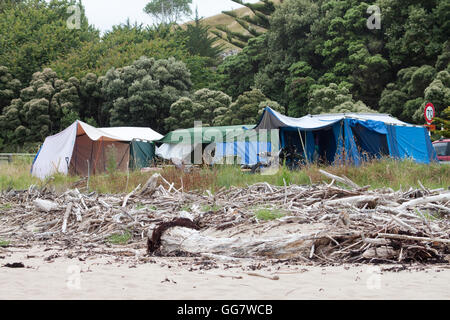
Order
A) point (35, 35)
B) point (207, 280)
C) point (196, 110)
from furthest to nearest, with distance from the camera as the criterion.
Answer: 1. point (35, 35)
2. point (196, 110)
3. point (207, 280)

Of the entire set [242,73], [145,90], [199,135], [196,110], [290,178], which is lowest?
[290,178]

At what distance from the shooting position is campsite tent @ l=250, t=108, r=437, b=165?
1675cm

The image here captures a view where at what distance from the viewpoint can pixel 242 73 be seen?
129ft

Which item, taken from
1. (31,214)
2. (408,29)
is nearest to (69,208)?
(31,214)

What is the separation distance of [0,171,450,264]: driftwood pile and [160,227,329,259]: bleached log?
0.03 feet

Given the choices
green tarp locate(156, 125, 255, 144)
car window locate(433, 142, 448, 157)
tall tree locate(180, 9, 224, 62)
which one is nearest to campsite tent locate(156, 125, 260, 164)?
green tarp locate(156, 125, 255, 144)

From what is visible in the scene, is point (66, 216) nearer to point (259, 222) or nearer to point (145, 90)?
point (259, 222)

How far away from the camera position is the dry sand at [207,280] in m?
3.69

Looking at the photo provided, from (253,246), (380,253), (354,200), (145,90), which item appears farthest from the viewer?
(145,90)

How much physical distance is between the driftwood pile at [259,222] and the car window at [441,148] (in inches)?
418

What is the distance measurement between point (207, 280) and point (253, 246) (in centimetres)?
121

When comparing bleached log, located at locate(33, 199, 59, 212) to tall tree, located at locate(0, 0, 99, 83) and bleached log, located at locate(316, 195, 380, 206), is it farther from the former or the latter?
tall tree, located at locate(0, 0, 99, 83)

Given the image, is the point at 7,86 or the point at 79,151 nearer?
the point at 79,151

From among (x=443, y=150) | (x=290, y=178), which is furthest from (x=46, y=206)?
(x=443, y=150)
